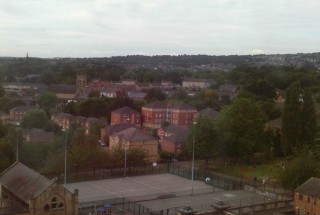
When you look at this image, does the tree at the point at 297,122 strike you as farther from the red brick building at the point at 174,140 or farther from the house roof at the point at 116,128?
the house roof at the point at 116,128

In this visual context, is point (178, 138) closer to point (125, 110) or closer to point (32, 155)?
point (125, 110)

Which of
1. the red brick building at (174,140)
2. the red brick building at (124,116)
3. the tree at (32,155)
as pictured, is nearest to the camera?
the tree at (32,155)

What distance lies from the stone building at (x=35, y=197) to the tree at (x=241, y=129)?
24.5 meters

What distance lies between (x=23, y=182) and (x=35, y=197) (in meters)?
3.16

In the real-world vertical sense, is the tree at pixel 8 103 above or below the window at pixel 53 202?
above

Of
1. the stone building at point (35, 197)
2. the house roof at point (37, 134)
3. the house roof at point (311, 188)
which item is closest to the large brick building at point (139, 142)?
the house roof at point (37, 134)

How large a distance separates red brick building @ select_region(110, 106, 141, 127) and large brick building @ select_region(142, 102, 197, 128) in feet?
6.92

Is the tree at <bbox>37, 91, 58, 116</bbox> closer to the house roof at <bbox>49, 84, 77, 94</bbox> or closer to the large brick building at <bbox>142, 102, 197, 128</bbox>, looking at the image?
the large brick building at <bbox>142, 102, 197, 128</bbox>

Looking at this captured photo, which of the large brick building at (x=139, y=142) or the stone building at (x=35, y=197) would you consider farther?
the large brick building at (x=139, y=142)

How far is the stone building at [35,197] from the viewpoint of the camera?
1118 inches

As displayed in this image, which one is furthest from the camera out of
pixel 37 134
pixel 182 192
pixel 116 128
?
pixel 116 128

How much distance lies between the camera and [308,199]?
109 ft

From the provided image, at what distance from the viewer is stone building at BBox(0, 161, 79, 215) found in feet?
93.2

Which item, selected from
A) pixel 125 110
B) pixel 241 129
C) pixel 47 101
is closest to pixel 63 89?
pixel 47 101
